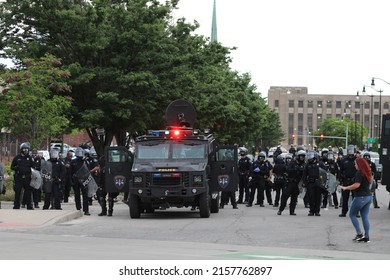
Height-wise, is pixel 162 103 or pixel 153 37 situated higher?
pixel 153 37

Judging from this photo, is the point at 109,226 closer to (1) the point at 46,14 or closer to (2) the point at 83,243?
(2) the point at 83,243

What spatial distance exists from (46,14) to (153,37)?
5175 millimetres

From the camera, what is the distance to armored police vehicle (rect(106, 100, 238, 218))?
893 inches

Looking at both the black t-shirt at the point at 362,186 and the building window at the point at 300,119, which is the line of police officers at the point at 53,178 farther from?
the building window at the point at 300,119

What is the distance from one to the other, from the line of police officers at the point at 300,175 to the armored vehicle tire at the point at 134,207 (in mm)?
4479

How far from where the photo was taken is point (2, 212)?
2261 centimetres

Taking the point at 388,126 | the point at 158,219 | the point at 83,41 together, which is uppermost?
the point at 83,41

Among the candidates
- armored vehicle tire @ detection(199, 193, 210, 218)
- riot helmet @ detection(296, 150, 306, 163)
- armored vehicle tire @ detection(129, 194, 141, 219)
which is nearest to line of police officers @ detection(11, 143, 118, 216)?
armored vehicle tire @ detection(129, 194, 141, 219)

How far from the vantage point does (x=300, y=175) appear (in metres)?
24.7

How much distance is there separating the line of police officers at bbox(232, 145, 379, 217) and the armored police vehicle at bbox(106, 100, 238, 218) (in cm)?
181

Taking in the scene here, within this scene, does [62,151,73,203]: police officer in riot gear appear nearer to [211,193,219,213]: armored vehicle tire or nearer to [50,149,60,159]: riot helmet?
[50,149,60,159]: riot helmet

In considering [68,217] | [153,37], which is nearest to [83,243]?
[68,217]

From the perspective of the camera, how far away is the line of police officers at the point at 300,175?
24.4 metres

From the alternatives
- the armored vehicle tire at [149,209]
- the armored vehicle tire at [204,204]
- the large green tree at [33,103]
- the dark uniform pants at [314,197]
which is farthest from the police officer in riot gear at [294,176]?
the large green tree at [33,103]
